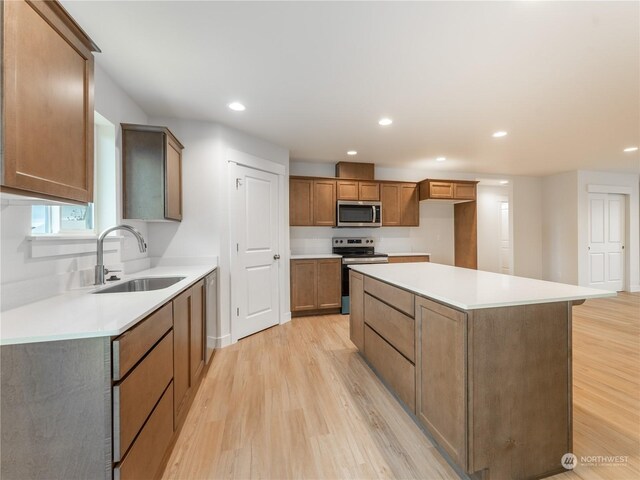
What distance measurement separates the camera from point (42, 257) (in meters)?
1.40

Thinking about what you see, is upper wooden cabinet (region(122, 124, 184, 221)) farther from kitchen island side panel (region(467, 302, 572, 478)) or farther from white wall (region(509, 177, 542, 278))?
white wall (region(509, 177, 542, 278))

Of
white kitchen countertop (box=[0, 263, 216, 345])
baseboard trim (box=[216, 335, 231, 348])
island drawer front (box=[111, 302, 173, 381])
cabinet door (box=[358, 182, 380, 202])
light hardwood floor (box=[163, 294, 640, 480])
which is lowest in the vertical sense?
light hardwood floor (box=[163, 294, 640, 480])

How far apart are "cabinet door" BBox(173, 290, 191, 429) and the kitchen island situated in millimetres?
1426

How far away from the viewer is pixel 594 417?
5.73 ft

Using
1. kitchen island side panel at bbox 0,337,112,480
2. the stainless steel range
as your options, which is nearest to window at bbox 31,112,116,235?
kitchen island side panel at bbox 0,337,112,480

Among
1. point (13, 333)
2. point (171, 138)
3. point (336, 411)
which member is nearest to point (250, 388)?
point (336, 411)

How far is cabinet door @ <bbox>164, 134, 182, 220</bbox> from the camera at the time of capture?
2352mm

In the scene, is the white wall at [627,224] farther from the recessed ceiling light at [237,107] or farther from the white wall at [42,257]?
the white wall at [42,257]

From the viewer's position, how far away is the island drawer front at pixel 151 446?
0.97 meters

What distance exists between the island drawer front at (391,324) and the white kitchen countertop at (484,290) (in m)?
0.23

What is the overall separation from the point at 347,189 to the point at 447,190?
1821 millimetres

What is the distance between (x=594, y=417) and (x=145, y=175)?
12.5 ft

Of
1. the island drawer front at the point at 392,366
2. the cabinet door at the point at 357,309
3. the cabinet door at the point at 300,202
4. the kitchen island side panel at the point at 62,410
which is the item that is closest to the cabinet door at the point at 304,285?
the cabinet door at the point at 300,202

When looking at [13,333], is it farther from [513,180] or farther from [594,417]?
[513,180]
